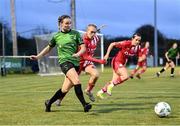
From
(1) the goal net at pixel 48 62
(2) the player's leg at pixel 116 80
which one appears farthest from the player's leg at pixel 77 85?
(1) the goal net at pixel 48 62

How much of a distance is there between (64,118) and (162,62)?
6323 cm

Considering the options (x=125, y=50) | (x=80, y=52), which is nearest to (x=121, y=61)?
(x=125, y=50)

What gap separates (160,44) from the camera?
267ft

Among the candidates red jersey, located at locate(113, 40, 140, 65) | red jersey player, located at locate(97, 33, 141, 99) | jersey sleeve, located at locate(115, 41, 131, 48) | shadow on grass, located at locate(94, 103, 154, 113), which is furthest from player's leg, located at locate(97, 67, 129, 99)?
shadow on grass, located at locate(94, 103, 154, 113)

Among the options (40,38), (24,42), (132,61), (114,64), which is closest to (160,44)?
(132,61)

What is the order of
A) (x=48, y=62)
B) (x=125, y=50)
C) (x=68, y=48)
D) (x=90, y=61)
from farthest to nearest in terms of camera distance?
1. (x=48, y=62)
2. (x=125, y=50)
3. (x=90, y=61)
4. (x=68, y=48)

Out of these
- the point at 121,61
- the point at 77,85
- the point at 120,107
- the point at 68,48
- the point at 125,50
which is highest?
the point at 68,48

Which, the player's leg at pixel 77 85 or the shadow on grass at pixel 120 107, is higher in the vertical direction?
the player's leg at pixel 77 85

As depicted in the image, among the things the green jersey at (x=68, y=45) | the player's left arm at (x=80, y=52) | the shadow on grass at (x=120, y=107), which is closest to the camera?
the player's left arm at (x=80, y=52)

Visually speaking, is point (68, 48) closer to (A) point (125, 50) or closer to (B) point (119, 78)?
(B) point (119, 78)

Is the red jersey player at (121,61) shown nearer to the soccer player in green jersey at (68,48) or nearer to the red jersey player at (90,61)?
the red jersey player at (90,61)

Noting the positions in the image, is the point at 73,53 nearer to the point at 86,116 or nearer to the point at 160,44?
the point at 86,116

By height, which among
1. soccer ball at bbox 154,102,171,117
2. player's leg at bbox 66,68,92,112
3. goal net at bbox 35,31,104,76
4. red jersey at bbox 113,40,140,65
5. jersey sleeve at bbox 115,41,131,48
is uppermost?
jersey sleeve at bbox 115,41,131,48

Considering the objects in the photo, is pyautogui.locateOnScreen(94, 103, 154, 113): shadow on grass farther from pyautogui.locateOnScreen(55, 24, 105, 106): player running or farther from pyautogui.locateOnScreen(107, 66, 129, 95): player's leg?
pyautogui.locateOnScreen(107, 66, 129, 95): player's leg
